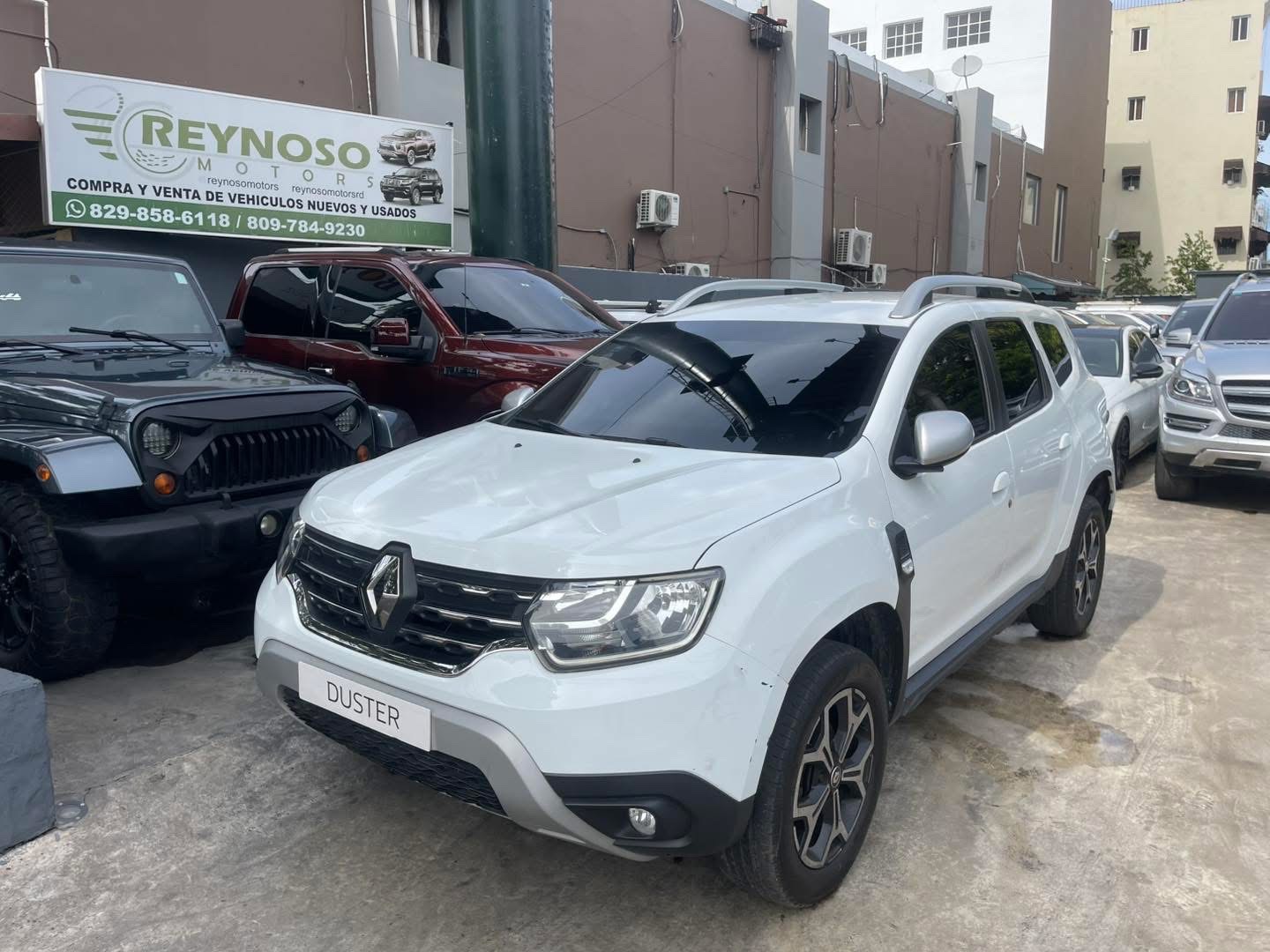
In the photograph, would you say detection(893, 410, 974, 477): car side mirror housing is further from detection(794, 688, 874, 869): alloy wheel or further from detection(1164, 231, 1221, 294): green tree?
detection(1164, 231, 1221, 294): green tree

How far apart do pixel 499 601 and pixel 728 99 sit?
17.6 metres

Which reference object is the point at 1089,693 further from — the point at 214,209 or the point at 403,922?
the point at 214,209

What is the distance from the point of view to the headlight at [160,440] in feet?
13.8

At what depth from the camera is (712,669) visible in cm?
242

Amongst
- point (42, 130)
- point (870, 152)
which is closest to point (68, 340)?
point (42, 130)

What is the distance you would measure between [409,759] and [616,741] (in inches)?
25.7

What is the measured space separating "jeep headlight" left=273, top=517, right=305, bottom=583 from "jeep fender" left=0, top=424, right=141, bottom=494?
3.71 ft

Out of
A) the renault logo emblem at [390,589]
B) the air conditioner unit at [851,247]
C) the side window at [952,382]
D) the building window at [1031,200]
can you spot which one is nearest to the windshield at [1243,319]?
the side window at [952,382]

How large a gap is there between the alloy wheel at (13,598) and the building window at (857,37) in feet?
117

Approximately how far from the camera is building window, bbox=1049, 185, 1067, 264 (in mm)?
33219

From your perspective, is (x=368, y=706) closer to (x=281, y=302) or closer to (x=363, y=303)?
(x=363, y=303)

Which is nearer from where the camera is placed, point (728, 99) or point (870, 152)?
point (728, 99)

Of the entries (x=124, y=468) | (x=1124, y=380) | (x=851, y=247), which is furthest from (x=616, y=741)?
(x=851, y=247)

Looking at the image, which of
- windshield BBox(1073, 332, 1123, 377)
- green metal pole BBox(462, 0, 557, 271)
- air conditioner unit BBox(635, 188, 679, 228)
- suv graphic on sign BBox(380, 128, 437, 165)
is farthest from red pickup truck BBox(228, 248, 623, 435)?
air conditioner unit BBox(635, 188, 679, 228)
